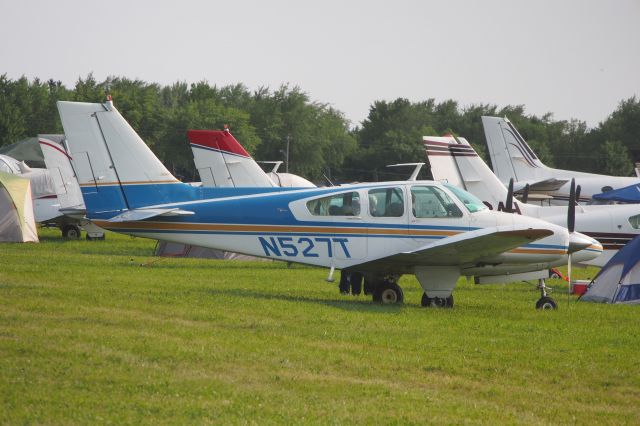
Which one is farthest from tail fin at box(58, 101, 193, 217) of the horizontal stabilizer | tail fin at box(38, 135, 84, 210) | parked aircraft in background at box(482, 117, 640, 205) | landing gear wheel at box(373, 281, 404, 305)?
parked aircraft in background at box(482, 117, 640, 205)

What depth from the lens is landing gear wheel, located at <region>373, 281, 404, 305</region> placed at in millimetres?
16573

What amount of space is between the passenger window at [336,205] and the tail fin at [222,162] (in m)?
13.0

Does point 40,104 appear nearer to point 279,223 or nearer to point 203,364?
point 279,223

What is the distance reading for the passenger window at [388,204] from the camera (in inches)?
632

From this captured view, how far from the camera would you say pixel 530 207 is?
2288 cm

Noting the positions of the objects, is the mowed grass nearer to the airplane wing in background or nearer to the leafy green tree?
the airplane wing in background

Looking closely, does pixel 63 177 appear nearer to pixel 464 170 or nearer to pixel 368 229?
pixel 464 170

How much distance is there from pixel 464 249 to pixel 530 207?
8026 mm

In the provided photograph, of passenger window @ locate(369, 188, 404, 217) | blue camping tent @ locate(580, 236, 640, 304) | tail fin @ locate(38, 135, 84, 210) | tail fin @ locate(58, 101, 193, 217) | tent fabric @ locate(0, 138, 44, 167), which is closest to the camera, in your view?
passenger window @ locate(369, 188, 404, 217)

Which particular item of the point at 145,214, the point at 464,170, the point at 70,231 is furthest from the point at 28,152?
the point at 145,214

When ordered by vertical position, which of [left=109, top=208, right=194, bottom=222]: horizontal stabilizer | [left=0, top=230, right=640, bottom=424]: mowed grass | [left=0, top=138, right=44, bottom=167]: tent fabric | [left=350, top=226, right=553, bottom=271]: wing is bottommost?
[left=0, top=230, right=640, bottom=424]: mowed grass

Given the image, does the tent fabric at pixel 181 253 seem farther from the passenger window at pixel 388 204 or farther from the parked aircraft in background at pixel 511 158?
the parked aircraft in background at pixel 511 158

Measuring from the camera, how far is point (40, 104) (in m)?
88.9

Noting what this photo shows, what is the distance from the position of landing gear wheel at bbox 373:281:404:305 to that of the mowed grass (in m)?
0.47
